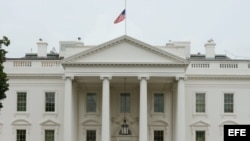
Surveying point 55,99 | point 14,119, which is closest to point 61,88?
point 55,99

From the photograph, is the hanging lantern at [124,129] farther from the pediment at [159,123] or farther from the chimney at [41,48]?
the chimney at [41,48]

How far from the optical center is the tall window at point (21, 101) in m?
32.3

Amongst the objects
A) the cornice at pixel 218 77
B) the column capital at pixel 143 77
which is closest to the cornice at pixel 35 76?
the column capital at pixel 143 77

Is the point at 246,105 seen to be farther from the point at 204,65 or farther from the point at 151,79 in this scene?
the point at 151,79

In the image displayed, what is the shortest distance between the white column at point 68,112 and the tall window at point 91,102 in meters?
3.86

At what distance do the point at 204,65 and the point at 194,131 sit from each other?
519 centimetres

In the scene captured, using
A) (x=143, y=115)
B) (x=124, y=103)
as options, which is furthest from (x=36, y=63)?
(x=143, y=115)

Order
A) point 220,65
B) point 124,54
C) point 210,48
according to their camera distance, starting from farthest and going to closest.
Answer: point 210,48 → point 220,65 → point 124,54

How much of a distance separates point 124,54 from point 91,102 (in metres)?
5.53

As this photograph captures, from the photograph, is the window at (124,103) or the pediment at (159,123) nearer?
the pediment at (159,123)

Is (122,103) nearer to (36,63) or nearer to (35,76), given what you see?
(35,76)

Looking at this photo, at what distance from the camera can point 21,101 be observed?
32.3m

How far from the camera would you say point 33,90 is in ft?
106

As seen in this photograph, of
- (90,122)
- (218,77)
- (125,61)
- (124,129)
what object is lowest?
(124,129)
